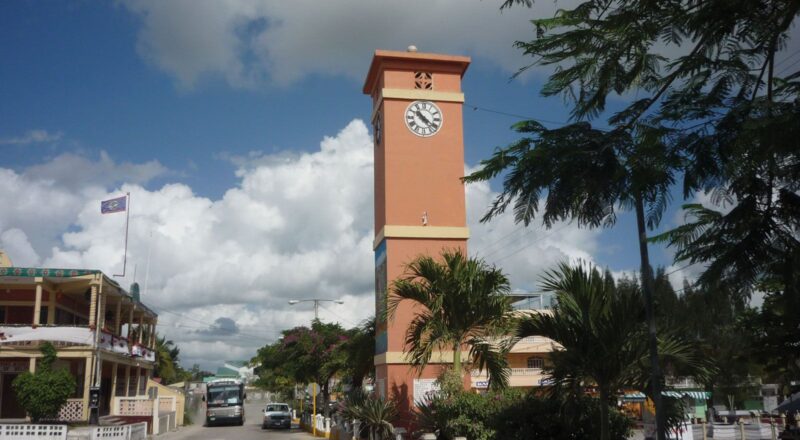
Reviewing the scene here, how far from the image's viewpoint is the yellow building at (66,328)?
28859 mm

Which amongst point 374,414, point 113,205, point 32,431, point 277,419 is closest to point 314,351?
point 277,419

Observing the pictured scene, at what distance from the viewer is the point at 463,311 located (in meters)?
18.2

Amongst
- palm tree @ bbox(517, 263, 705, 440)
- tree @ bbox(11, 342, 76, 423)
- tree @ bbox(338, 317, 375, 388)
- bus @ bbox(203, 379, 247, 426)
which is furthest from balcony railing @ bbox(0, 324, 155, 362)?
palm tree @ bbox(517, 263, 705, 440)

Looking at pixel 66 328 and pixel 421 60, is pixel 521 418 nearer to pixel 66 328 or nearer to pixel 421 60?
pixel 421 60

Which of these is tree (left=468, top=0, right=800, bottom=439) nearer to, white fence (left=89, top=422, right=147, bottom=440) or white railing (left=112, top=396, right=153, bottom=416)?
white fence (left=89, top=422, right=147, bottom=440)

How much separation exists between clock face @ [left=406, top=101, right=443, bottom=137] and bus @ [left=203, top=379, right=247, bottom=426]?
27.5m

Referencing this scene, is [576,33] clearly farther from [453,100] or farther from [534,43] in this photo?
[453,100]

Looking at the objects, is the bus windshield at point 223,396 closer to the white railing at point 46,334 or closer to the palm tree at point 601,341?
the white railing at point 46,334

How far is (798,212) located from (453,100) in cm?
1978

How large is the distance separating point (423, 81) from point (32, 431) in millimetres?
18731

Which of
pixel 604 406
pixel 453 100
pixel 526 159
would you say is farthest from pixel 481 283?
pixel 526 159

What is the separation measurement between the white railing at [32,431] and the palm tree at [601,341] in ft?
68.1

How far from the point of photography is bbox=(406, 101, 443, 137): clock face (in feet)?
81.4

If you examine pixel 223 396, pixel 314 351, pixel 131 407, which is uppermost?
pixel 314 351
